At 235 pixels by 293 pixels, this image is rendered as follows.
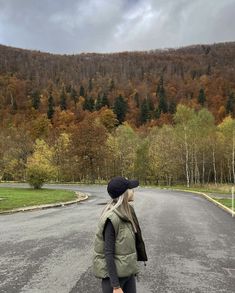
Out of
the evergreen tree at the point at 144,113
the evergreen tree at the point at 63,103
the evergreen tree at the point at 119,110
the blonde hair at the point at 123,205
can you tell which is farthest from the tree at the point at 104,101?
the blonde hair at the point at 123,205

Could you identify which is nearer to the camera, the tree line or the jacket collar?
the jacket collar

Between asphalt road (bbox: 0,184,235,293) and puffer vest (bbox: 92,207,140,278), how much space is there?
286 cm

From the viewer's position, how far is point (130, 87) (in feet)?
529

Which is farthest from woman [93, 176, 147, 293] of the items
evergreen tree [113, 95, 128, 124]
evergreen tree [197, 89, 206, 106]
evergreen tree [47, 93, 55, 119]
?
evergreen tree [197, 89, 206, 106]

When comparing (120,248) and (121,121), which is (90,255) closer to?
(120,248)

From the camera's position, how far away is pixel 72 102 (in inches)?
5551

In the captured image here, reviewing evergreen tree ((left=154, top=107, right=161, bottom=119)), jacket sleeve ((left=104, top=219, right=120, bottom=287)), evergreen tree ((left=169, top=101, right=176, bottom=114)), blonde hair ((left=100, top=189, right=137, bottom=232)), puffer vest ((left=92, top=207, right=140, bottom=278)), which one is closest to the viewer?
jacket sleeve ((left=104, top=219, right=120, bottom=287))

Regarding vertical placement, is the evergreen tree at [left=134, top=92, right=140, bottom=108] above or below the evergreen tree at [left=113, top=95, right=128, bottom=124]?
above

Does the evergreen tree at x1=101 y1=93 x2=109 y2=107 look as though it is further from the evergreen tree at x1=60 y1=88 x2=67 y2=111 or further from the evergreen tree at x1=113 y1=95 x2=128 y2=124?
the evergreen tree at x1=60 y1=88 x2=67 y2=111

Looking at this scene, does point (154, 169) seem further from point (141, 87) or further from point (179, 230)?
point (141, 87)

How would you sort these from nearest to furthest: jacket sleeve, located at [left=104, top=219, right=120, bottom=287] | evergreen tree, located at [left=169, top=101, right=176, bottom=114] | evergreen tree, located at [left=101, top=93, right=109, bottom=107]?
jacket sleeve, located at [left=104, top=219, right=120, bottom=287] → evergreen tree, located at [left=169, top=101, right=176, bottom=114] → evergreen tree, located at [left=101, top=93, right=109, bottom=107]

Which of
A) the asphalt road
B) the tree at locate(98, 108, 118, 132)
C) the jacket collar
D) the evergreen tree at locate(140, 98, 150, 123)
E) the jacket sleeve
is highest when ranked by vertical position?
A: the evergreen tree at locate(140, 98, 150, 123)

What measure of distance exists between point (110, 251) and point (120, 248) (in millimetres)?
120

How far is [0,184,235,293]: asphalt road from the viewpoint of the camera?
7.29 meters
